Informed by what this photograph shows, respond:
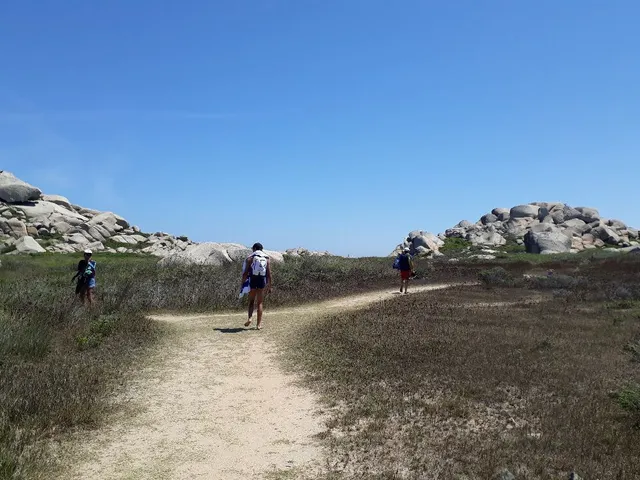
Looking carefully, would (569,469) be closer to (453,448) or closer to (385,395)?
(453,448)

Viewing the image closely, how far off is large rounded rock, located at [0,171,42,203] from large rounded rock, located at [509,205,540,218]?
2624 inches

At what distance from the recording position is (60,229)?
5253 cm

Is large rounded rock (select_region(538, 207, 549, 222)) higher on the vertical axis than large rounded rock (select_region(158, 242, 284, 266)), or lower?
higher

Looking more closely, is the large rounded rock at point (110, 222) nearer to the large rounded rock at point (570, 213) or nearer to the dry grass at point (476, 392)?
the dry grass at point (476, 392)

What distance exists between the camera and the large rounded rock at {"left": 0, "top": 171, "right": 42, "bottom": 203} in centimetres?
5662

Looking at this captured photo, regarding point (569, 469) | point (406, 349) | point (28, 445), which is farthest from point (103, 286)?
point (569, 469)

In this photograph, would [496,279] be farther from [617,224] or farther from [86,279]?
[617,224]

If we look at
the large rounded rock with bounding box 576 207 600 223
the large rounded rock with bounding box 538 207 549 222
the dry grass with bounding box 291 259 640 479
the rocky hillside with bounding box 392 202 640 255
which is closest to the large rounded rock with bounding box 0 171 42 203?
the rocky hillside with bounding box 392 202 640 255

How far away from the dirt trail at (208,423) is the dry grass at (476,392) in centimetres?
52

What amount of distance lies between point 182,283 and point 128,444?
13.6 m

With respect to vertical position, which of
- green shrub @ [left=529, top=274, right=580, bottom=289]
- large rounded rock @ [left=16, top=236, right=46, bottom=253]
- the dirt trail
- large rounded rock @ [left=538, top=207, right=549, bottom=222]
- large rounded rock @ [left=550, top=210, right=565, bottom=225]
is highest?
large rounded rock @ [left=538, top=207, right=549, bottom=222]

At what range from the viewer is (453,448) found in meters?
6.05

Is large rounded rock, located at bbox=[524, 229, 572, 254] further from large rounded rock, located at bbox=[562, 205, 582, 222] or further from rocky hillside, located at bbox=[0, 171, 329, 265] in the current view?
rocky hillside, located at bbox=[0, 171, 329, 265]

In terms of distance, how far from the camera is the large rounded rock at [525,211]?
258ft
